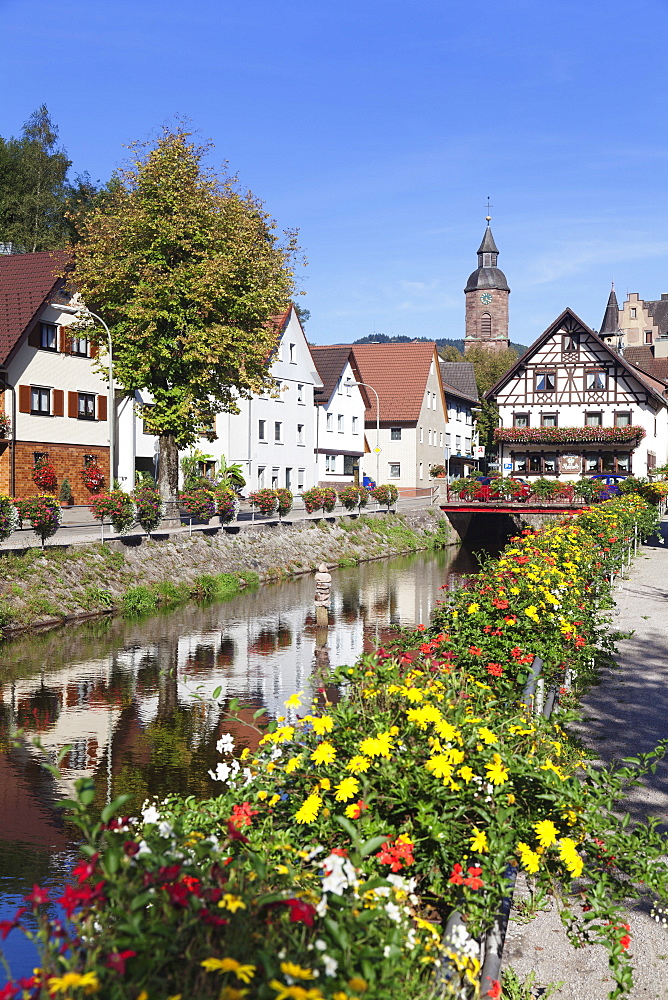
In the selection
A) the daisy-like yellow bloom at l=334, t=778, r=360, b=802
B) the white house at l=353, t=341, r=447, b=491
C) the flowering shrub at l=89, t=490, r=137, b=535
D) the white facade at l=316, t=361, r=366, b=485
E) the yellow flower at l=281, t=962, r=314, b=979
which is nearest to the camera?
the yellow flower at l=281, t=962, r=314, b=979

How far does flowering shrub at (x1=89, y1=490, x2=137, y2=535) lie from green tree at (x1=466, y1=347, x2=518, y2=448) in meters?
64.7

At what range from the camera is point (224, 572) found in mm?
32562

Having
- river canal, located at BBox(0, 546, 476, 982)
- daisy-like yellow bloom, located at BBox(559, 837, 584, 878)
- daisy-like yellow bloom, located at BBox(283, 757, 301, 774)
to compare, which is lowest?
river canal, located at BBox(0, 546, 476, 982)

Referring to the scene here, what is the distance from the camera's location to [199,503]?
33.8 meters

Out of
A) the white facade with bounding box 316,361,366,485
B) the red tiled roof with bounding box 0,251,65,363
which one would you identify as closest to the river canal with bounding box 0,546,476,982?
the red tiled roof with bounding box 0,251,65,363

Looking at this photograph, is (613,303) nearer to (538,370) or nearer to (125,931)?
(538,370)

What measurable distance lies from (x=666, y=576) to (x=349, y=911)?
22.4 m

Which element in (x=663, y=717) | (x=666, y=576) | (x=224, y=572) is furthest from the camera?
(x=224, y=572)

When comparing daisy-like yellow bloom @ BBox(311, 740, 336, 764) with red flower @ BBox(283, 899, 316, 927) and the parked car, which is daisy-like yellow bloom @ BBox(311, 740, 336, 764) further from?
the parked car

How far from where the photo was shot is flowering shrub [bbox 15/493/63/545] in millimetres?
24844

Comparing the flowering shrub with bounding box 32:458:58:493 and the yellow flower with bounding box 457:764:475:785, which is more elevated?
the flowering shrub with bounding box 32:458:58:493

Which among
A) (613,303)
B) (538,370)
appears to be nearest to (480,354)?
(613,303)

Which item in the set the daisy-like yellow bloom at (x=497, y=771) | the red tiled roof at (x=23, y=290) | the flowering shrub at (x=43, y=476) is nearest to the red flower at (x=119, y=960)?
the daisy-like yellow bloom at (x=497, y=771)

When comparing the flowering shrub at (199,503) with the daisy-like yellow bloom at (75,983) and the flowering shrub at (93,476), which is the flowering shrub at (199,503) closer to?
the flowering shrub at (93,476)
